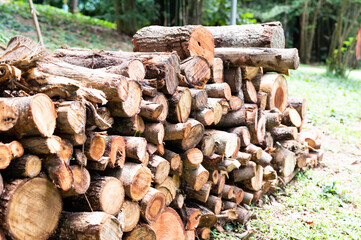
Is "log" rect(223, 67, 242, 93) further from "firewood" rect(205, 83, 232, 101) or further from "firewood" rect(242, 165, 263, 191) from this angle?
"firewood" rect(242, 165, 263, 191)

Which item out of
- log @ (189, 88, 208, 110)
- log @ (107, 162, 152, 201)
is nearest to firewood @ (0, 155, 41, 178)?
log @ (107, 162, 152, 201)

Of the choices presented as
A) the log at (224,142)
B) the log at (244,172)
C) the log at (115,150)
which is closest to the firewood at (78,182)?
the log at (115,150)

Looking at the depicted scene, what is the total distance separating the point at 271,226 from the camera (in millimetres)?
4023

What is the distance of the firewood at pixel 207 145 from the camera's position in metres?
3.46

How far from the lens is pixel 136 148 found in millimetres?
2607

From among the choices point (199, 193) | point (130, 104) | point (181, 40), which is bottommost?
point (199, 193)

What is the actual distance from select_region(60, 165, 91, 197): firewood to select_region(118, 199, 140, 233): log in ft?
1.32

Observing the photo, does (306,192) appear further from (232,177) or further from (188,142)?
(188,142)

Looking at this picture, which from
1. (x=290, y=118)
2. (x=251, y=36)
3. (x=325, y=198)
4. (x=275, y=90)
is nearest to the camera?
(x=251, y=36)

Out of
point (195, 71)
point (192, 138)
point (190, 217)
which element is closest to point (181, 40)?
point (195, 71)

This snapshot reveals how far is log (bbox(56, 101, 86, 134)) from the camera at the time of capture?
80.7 inches

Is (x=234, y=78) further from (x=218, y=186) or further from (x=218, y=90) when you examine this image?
(x=218, y=186)

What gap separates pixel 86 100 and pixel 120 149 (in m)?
0.48

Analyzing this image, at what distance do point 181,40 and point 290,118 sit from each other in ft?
8.10
